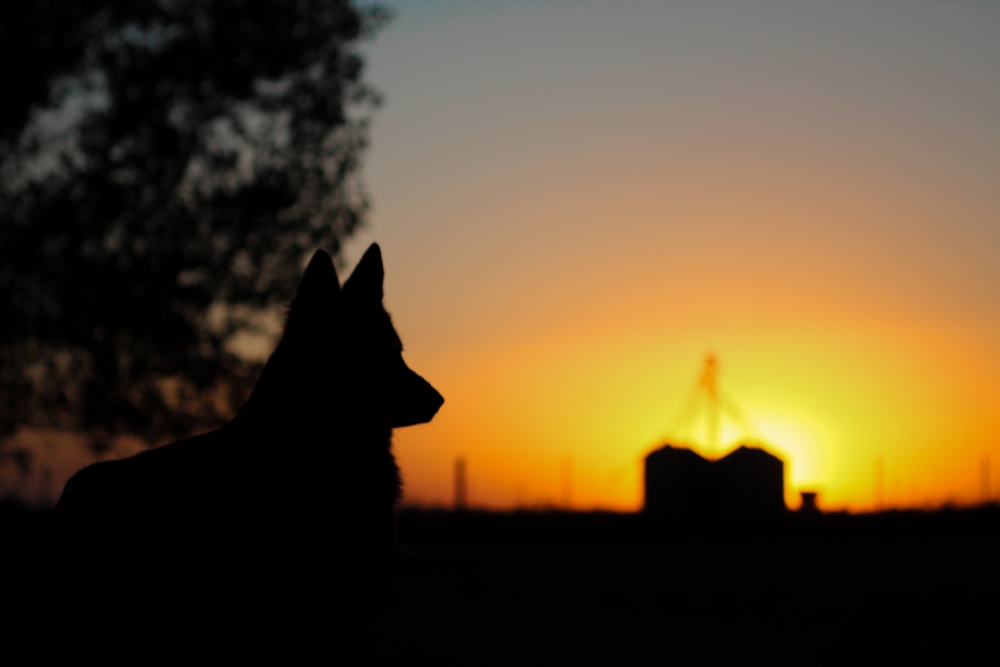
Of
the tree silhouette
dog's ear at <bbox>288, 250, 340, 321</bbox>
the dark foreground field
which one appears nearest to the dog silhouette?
dog's ear at <bbox>288, 250, 340, 321</bbox>

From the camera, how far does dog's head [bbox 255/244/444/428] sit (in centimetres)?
447

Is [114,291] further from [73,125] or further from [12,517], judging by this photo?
[12,517]

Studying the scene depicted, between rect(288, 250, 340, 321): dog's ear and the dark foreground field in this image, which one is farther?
rect(288, 250, 340, 321): dog's ear

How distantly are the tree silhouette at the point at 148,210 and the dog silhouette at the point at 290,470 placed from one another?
11.6 metres

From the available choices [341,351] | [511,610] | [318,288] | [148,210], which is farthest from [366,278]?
[148,210]

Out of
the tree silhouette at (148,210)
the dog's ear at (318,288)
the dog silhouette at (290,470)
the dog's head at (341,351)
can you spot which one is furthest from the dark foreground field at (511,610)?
the tree silhouette at (148,210)

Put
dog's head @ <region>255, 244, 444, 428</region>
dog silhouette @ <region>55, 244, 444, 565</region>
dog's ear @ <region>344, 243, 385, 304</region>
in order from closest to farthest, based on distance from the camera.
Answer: dog silhouette @ <region>55, 244, 444, 565</region>, dog's head @ <region>255, 244, 444, 428</region>, dog's ear @ <region>344, 243, 385, 304</region>

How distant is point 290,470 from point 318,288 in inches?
32.6

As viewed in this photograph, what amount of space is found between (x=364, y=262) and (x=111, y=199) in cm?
1197

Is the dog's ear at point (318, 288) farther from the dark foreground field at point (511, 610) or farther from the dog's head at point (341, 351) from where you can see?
the dark foreground field at point (511, 610)

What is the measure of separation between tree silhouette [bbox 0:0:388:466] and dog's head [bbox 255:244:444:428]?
11.6m

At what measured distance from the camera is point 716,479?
2070 cm

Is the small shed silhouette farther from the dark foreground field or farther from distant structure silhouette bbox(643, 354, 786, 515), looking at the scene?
the dark foreground field

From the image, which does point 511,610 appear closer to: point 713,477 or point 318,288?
point 318,288
